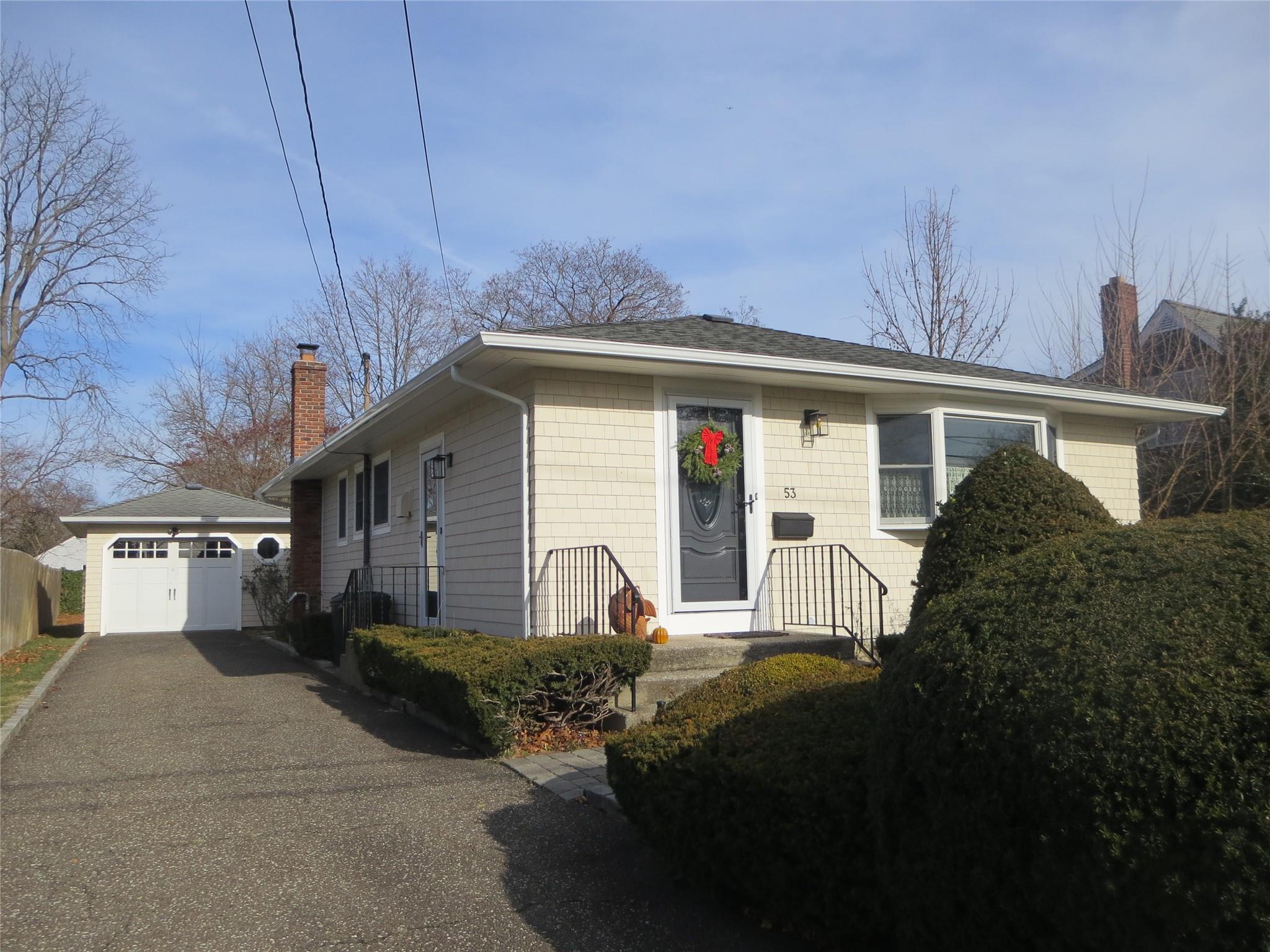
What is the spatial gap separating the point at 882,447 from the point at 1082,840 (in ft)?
27.5

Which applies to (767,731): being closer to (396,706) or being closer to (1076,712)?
(1076,712)

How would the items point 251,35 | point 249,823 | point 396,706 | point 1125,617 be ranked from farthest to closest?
1. point 396,706
2. point 251,35
3. point 249,823
4. point 1125,617

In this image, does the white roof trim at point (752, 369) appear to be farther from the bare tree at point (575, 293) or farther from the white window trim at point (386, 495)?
the bare tree at point (575, 293)

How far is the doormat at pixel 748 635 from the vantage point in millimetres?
8852

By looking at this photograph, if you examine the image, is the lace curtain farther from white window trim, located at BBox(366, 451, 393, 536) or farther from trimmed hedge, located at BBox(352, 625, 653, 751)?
white window trim, located at BBox(366, 451, 393, 536)

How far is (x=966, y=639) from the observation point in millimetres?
2916

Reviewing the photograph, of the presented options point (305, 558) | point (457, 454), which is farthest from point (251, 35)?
point (305, 558)

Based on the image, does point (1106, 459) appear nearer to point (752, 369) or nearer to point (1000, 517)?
point (752, 369)

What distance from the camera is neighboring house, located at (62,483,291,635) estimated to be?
22.6 m

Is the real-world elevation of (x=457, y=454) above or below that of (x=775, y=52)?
below

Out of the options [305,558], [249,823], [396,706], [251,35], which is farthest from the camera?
[305,558]

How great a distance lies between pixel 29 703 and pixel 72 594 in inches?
1018

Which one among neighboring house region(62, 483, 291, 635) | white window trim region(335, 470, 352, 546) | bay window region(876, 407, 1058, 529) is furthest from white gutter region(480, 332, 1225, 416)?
neighboring house region(62, 483, 291, 635)

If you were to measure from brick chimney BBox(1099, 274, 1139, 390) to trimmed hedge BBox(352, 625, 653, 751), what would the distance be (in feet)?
51.1
